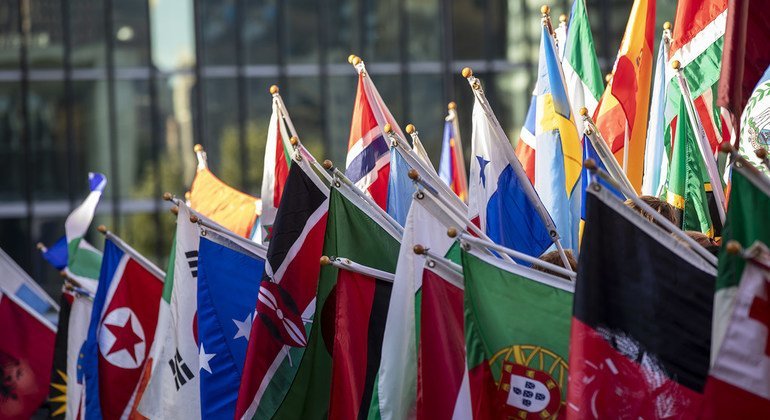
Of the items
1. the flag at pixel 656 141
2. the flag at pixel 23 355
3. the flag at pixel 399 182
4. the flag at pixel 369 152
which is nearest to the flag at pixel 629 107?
the flag at pixel 656 141

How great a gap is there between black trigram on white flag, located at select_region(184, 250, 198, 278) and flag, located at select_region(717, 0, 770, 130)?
3.63 m

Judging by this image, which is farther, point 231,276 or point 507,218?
point 231,276

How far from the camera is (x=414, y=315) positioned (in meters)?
6.13

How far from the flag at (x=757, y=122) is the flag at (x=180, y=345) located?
3.33 meters

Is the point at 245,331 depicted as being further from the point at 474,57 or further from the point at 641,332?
the point at 474,57

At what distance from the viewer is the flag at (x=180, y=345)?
8297mm

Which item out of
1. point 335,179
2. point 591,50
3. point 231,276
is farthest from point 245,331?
point 591,50

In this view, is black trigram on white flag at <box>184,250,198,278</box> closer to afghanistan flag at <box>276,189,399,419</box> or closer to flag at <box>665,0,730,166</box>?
afghanistan flag at <box>276,189,399,419</box>

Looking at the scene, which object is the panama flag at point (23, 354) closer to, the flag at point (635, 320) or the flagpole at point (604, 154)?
the flagpole at point (604, 154)

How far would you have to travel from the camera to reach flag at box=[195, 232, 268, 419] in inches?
315

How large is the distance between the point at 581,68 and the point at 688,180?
7.43 feet

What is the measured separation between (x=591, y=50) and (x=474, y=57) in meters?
13.3

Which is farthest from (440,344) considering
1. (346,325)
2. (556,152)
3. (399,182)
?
(556,152)

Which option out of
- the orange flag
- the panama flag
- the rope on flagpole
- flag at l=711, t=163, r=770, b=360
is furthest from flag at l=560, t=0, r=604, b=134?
flag at l=711, t=163, r=770, b=360
